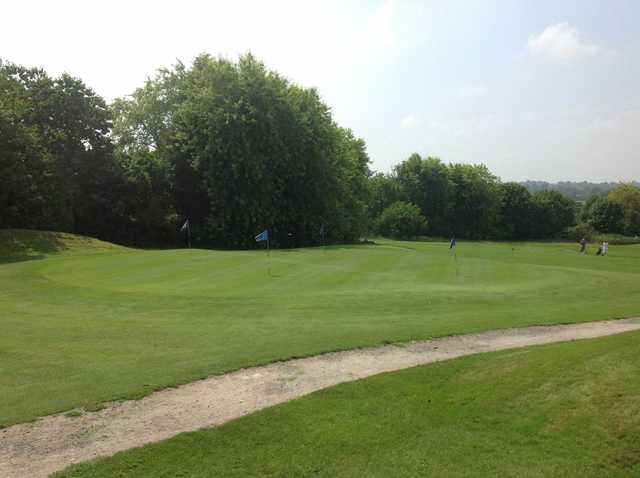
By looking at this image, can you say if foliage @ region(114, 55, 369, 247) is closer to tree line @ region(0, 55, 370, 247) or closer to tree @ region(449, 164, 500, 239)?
tree line @ region(0, 55, 370, 247)

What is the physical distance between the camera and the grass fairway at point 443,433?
5.56m

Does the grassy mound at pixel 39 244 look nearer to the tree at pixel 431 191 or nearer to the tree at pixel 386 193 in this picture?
the tree at pixel 386 193

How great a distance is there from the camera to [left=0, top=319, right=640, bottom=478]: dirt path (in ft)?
19.9

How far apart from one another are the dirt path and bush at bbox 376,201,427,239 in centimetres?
8102

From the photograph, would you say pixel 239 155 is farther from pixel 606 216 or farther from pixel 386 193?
pixel 606 216

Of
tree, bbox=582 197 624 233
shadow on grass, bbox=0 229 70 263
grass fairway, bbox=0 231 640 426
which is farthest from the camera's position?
tree, bbox=582 197 624 233

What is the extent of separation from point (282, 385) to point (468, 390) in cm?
315

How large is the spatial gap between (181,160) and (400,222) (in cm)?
5321

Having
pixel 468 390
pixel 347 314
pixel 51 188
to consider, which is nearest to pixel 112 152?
pixel 51 188

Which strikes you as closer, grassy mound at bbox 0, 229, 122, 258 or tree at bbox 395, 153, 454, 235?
grassy mound at bbox 0, 229, 122, 258

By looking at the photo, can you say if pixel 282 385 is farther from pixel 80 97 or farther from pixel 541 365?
pixel 80 97

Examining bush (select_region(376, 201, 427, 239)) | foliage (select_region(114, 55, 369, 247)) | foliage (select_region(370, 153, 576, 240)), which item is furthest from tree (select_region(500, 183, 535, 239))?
foliage (select_region(114, 55, 369, 247))

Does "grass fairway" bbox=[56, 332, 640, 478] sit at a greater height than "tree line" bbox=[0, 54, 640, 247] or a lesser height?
lesser

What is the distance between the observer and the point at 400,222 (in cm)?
9219
